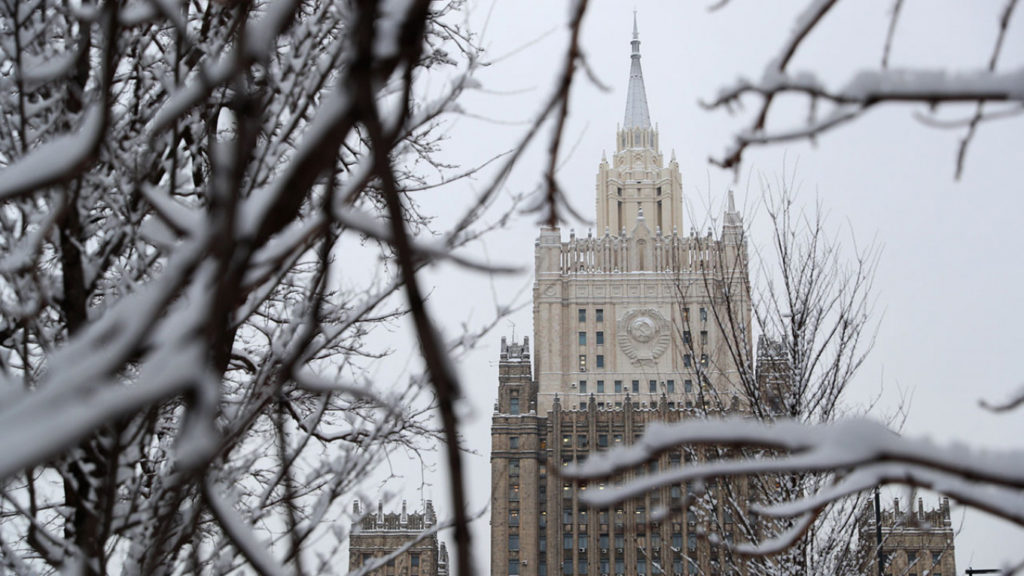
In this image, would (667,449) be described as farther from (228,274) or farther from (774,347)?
(774,347)

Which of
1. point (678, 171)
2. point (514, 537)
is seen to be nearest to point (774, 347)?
point (514, 537)

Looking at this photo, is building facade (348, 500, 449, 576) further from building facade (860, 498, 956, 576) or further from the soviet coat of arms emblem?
building facade (860, 498, 956, 576)

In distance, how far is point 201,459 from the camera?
1.15 metres

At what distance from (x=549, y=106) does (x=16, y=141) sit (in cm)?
362

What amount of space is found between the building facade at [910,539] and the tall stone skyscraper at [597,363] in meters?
15.1

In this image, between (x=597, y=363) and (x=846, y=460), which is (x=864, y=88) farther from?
(x=597, y=363)

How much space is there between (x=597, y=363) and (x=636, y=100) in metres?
20.1

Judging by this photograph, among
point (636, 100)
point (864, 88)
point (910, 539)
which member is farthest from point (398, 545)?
point (864, 88)

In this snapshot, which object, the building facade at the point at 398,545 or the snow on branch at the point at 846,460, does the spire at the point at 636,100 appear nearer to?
the building facade at the point at 398,545

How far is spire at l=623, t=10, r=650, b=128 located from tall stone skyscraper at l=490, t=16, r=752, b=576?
74mm

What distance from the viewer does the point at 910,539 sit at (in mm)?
52375

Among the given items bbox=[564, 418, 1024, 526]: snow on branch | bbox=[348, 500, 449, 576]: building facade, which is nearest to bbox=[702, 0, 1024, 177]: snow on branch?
bbox=[564, 418, 1024, 526]: snow on branch

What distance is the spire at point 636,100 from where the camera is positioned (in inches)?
3078

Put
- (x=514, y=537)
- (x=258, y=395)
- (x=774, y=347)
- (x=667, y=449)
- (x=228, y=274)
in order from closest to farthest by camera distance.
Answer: (x=228, y=274), (x=667, y=449), (x=258, y=395), (x=774, y=347), (x=514, y=537)
